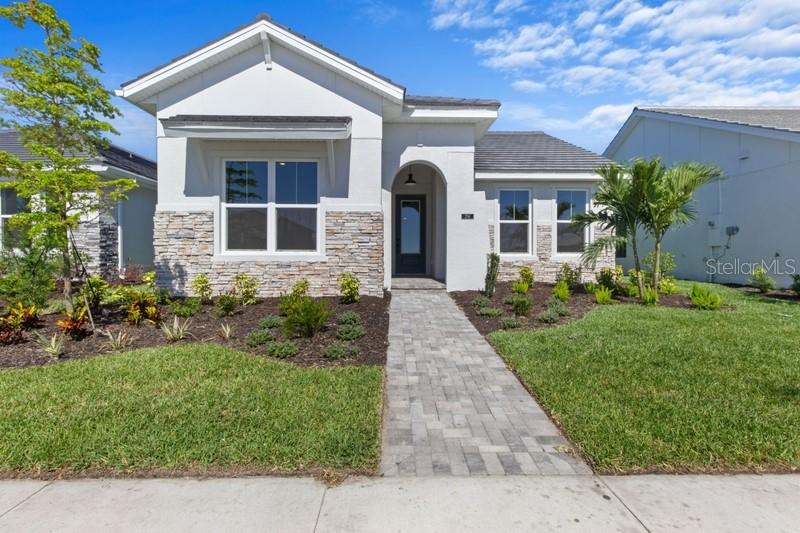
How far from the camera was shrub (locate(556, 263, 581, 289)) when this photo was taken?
12723 mm

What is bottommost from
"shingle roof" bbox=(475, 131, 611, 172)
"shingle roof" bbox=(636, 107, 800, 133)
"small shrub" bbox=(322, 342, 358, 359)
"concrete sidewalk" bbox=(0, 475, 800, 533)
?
"concrete sidewalk" bbox=(0, 475, 800, 533)

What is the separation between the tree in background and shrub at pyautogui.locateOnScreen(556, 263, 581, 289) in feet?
38.3

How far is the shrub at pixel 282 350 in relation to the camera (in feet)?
20.0

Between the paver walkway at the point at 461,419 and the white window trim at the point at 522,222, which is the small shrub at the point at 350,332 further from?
the white window trim at the point at 522,222

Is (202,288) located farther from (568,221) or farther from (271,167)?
(568,221)

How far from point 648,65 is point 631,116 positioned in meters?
9.50

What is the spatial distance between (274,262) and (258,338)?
12.8 ft

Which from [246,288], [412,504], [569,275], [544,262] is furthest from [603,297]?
[412,504]

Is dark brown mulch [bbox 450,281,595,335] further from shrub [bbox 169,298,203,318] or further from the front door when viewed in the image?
shrub [bbox 169,298,203,318]

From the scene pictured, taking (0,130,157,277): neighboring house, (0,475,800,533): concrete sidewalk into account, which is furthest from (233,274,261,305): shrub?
(0,475,800,533): concrete sidewalk

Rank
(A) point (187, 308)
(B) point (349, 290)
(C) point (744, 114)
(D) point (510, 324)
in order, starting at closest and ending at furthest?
(D) point (510, 324) < (A) point (187, 308) < (B) point (349, 290) < (C) point (744, 114)

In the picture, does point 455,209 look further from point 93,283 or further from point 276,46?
point 93,283

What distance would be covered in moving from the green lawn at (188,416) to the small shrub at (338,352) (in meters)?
0.52

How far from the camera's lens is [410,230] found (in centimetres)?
1467
